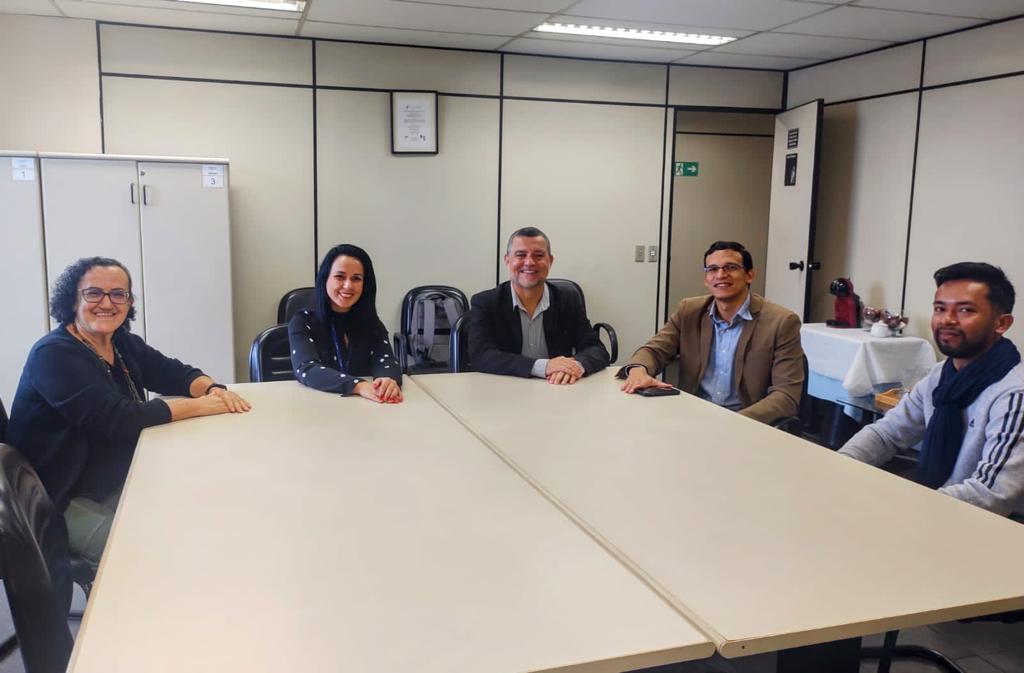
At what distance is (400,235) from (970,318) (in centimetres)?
365

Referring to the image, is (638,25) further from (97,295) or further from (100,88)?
(97,295)

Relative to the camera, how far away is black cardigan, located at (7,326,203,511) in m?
2.14

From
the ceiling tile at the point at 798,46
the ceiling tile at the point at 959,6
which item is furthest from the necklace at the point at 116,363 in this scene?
the ceiling tile at the point at 798,46

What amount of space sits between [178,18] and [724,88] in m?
3.72

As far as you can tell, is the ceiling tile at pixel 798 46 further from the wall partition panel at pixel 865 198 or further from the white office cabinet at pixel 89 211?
the white office cabinet at pixel 89 211

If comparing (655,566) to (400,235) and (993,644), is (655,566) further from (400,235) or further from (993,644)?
(400,235)

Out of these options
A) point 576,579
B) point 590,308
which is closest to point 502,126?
point 590,308

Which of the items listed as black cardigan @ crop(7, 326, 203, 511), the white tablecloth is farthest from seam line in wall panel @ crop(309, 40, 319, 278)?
the white tablecloth

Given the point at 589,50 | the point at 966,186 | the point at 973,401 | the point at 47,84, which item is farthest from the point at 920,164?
the point at 47,84

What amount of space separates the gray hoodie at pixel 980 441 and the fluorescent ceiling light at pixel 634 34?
3.04 meters

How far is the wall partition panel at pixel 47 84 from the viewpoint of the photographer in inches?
173

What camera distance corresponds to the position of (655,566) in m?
1.40

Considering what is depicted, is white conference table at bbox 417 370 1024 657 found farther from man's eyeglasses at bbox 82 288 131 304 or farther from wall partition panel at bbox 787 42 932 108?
wall partition panel at bbox 787 42 932 108

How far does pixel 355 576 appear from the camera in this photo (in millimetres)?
1347
